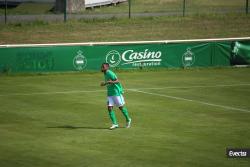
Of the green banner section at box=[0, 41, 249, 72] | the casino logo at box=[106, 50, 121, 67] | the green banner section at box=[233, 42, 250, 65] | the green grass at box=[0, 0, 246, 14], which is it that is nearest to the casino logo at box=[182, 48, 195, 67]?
the green banner section at box=[0, 41, 249, 72]

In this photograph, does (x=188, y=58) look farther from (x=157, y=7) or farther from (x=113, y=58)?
(x=157, y=7)

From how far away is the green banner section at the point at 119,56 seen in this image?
1690 inches

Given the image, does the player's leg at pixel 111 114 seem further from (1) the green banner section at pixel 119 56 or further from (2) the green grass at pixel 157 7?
(2) the green grass at pixel 157 7

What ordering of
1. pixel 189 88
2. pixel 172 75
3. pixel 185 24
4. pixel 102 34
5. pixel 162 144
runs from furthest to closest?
1. pixel 185 24
2. pixel 102 34
3. pixel 172 75
4. pixel 189 88
5. pixel 162 144

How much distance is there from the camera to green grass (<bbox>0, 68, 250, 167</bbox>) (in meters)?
23.7

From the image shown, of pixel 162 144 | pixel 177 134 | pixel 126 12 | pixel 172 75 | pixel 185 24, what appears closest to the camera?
pixel 162 144

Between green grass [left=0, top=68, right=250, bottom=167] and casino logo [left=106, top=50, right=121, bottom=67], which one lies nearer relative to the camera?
green grass [left=0, top=68, right=250, bottom=167]

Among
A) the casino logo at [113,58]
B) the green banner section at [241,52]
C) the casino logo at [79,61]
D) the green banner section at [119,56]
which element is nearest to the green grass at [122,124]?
the green banner section at [119,56]

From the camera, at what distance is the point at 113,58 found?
4497 cm

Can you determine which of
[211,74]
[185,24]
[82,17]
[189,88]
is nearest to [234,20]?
[185,24]

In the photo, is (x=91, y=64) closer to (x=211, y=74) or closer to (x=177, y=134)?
(x=211, y=74)

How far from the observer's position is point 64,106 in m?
33.7

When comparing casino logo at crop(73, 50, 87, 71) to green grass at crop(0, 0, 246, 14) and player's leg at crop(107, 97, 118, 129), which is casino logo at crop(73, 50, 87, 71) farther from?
green grass at crop(0, 0, 246, 14)

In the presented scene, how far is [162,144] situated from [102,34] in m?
31.6
